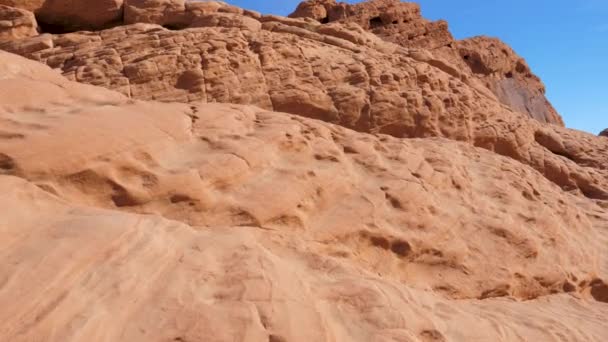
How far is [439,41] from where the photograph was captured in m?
16.8

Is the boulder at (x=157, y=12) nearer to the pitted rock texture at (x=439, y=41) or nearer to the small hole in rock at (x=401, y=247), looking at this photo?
the pitted rock texture at (x=439, y=41)

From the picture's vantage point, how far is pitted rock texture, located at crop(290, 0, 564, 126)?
16.5 metres

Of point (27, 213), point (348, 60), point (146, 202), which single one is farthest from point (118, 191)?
point (348, 60)

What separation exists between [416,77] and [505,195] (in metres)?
4.30

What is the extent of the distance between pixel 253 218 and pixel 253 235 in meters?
0.25

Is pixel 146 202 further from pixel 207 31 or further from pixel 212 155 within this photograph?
pixel 207 31

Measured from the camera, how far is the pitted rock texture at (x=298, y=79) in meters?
7.61

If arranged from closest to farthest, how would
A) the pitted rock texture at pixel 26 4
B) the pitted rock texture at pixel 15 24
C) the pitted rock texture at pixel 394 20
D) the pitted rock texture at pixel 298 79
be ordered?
the pitted rock texture at pixel 298 79
the pitted rock texture at pixel 15 24
the pitted rock texture at pixel 26 4
the pitted rock texture at pixel 394 20

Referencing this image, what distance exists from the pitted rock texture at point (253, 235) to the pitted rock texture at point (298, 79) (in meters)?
2.74

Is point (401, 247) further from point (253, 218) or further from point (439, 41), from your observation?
point (439, 41)

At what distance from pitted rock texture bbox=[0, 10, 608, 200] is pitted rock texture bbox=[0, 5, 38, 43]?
1.93ft

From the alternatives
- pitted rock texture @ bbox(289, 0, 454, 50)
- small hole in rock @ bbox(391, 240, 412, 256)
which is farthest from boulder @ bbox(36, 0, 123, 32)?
small hole in rock @ bbox(391, 240, 412, 256)

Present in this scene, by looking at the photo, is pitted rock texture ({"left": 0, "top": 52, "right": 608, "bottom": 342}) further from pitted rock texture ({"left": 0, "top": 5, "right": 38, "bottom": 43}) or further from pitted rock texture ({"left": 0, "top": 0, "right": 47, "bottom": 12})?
pitted rock texture ({"left": 0, "top": 0, "right": 47, "bottom": 12})

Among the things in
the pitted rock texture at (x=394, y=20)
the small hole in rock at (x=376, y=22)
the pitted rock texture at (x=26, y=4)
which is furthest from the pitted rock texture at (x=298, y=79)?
the small hole in rock at (x=376, y=22)
